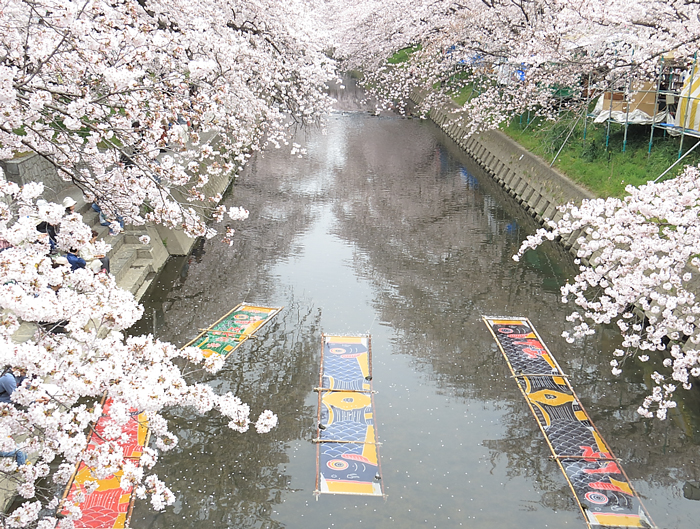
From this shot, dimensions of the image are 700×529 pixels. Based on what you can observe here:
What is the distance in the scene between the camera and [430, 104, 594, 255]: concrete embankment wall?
18828 mm

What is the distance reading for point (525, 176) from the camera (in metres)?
22.7

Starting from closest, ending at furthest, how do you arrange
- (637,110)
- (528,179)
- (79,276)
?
(79,276)
(637,110)
(528,179)

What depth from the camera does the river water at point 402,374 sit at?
26.8 ft

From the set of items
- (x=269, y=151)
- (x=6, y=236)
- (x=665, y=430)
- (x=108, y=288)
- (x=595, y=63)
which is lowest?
(x=665, y=430)

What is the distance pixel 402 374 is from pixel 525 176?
1381 cm

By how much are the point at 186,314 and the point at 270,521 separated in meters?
6.43

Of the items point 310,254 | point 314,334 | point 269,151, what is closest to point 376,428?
point 314,334

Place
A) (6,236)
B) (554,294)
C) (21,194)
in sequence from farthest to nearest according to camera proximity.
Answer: (554,294)
(21,194)
(6,236)

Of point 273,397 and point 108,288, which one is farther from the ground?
point 108,288

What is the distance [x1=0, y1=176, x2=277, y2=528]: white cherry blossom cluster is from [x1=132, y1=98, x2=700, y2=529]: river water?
3325mm

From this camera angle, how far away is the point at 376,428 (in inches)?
377

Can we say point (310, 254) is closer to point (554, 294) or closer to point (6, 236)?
point (554, 294)

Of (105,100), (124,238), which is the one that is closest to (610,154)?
(124,238)

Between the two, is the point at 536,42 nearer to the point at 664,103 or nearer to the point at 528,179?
the point at 664,103
